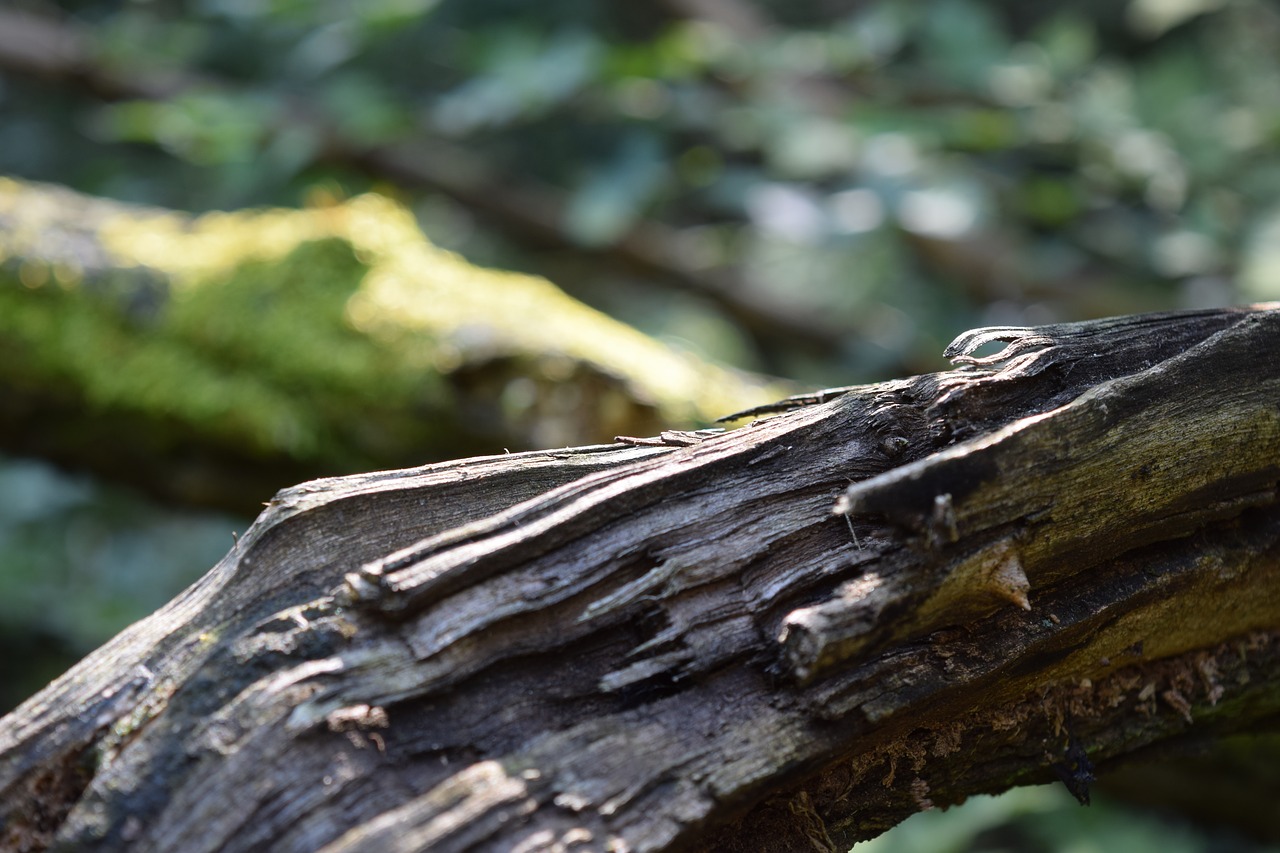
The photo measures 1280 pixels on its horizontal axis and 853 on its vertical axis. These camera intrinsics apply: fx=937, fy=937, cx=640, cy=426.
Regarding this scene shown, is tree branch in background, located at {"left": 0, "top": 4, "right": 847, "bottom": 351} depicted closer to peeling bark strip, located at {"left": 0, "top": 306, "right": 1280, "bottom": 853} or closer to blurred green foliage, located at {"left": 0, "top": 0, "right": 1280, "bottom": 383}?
blurred green foliage, located at {"left": 0, "top": 0, "right": 1280, "bottom": 383}

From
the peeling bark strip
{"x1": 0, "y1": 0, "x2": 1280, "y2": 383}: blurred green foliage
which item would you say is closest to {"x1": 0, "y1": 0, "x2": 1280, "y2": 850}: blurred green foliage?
{"x1": 0, "y1": 0, "x2": 1280, "y2": 383}: blurred green foliage

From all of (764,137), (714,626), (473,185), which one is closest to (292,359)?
(714,626)

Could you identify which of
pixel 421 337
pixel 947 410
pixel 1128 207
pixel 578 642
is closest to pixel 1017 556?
pixel 947 410

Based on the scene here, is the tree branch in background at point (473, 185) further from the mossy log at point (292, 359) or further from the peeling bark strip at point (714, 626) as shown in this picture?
the peeling bark strip at point (714, 626)

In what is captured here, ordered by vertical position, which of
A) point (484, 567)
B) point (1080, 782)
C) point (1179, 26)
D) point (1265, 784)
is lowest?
point (1265, 784)

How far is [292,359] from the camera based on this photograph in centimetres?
216

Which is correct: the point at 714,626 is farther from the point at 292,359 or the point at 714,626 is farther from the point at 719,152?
the point at 719,152

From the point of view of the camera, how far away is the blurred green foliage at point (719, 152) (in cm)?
291

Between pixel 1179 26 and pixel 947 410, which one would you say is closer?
pixel 947 410

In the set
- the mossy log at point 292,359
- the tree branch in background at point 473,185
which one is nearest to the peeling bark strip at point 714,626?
the mossy log at point 292,359

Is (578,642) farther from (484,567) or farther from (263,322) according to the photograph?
(263,322)

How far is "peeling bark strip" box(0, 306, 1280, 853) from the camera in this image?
0.75 meters

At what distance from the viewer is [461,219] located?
480 cm

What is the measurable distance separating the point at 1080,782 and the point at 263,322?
6.31ft
